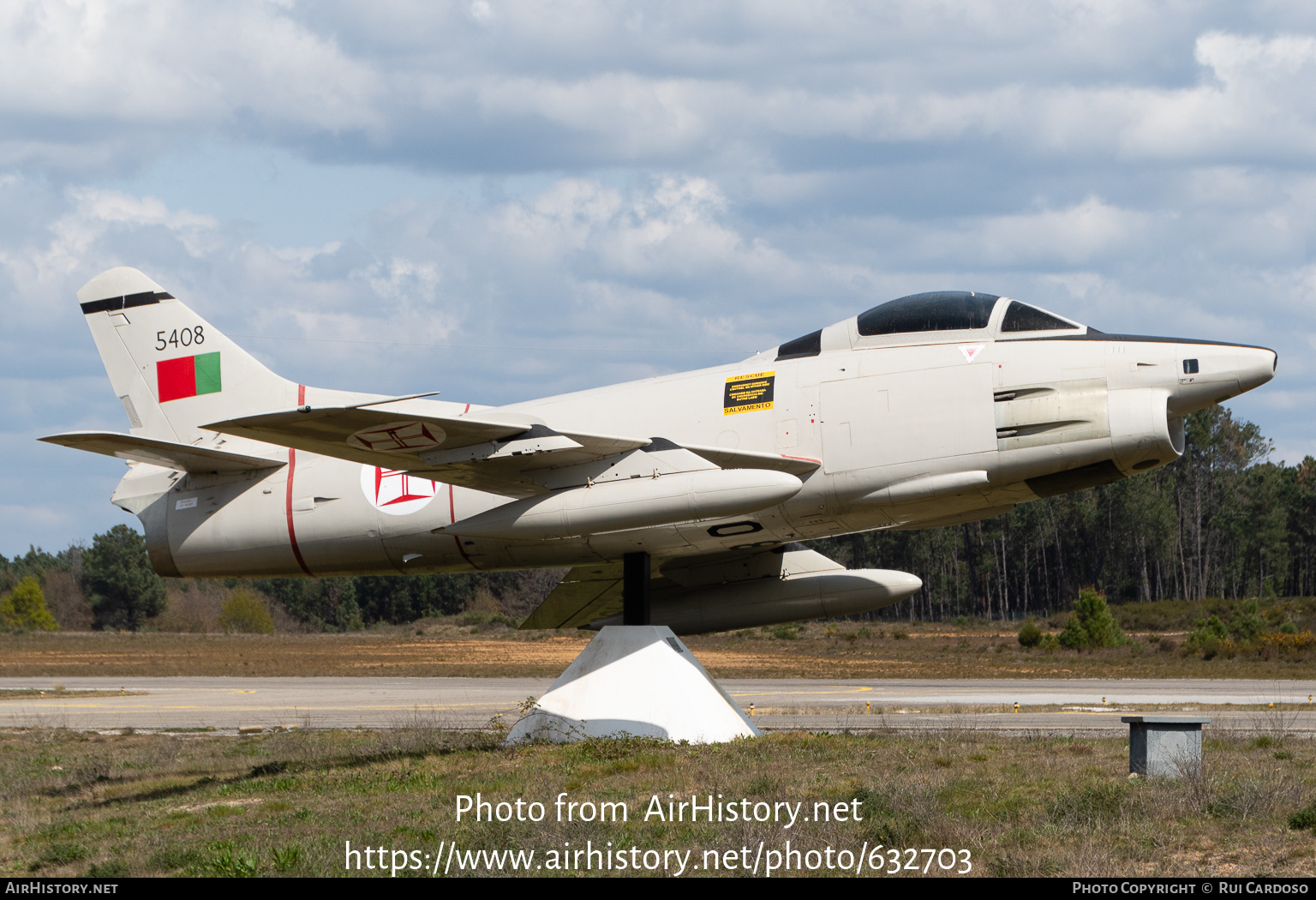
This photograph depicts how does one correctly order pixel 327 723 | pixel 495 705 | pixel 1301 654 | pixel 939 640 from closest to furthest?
pixel 327 723 < pixel 495 705 < pixel 1301 654 < pixel 939 640

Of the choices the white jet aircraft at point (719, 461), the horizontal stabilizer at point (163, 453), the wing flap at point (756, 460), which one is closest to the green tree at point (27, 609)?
the white jet aircraft at point (719, 461)

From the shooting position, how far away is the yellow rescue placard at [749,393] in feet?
46.1

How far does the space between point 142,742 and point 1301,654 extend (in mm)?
40081

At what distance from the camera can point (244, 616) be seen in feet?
298

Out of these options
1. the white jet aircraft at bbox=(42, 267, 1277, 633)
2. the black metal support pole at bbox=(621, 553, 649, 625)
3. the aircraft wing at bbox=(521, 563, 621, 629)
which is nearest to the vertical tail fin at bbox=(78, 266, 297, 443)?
the white jet aircraft at bbox=(42, 267, 1277, 633)

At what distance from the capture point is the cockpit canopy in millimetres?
13398

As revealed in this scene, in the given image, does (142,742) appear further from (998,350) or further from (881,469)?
(998,350)

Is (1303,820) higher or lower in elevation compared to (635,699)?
lower

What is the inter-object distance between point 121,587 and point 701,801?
10094 cm

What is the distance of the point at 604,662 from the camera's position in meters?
14.6

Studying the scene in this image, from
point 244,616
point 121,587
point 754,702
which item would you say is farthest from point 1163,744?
point 121,587

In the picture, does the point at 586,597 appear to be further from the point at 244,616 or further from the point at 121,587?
the point at 121,587

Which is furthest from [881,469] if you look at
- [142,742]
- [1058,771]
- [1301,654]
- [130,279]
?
[1301,654]

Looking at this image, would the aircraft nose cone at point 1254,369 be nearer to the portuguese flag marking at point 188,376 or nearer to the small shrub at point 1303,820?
the small shrub at point 1303,820
